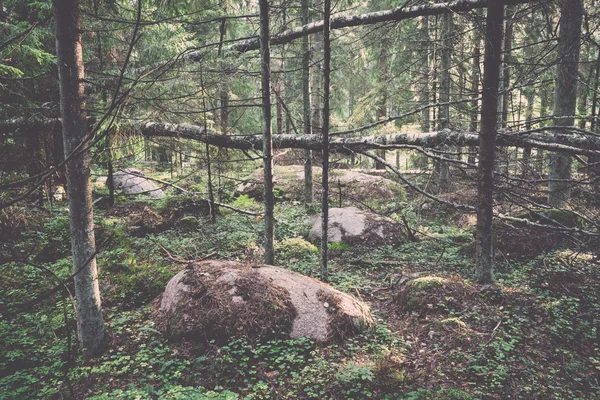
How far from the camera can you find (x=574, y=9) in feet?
27.9

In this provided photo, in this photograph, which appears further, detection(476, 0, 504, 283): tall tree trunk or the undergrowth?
detection(476, 0, 504, 283): tall tree trunk

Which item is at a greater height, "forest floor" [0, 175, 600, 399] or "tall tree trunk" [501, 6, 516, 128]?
"tall tree trunk" [501, 6, 516, 128]

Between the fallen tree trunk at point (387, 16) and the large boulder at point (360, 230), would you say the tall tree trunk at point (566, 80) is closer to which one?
the fallen tree trunk at point (387, 16)

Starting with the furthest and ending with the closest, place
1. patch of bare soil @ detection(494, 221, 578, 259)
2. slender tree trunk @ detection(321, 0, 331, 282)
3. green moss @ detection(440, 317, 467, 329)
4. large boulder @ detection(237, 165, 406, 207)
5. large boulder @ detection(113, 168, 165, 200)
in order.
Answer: large boulder @ detection(237, 165, 406, 207), large boulder @ detection(113, 168, 165, 200), patch of bare soil @ detection(494, 221, 578, 259), slender tree trunk @ detection(321, 0, 331, 282), green moss @ detection(440, 317, 467, 329)

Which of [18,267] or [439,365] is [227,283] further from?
[18,267]

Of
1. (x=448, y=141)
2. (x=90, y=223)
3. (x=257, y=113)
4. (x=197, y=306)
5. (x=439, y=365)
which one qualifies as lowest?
(x=439, y=365)

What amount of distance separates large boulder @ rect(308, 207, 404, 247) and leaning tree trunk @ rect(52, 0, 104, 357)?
5.84 meters

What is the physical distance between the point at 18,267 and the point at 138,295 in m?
2.63

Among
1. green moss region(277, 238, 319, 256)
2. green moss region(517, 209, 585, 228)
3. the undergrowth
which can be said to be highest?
green moss region(517, 209, 585, 228)

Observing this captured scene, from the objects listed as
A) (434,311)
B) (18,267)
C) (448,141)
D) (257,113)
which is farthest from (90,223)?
(257,113)

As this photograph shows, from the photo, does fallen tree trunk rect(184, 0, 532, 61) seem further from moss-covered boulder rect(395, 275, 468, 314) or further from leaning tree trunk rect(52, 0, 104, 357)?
moss-covered boulder rect(395, 275, 468, 314)

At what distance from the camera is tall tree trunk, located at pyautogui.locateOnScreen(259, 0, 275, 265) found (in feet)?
19.1

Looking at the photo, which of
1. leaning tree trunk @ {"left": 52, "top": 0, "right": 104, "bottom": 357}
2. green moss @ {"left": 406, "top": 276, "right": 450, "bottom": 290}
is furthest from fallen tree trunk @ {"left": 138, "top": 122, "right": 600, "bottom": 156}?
green moss @ {"left": 406, "top": 276, "right": 450, "bottom": 290}

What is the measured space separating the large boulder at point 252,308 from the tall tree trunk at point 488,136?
2.40 meters
